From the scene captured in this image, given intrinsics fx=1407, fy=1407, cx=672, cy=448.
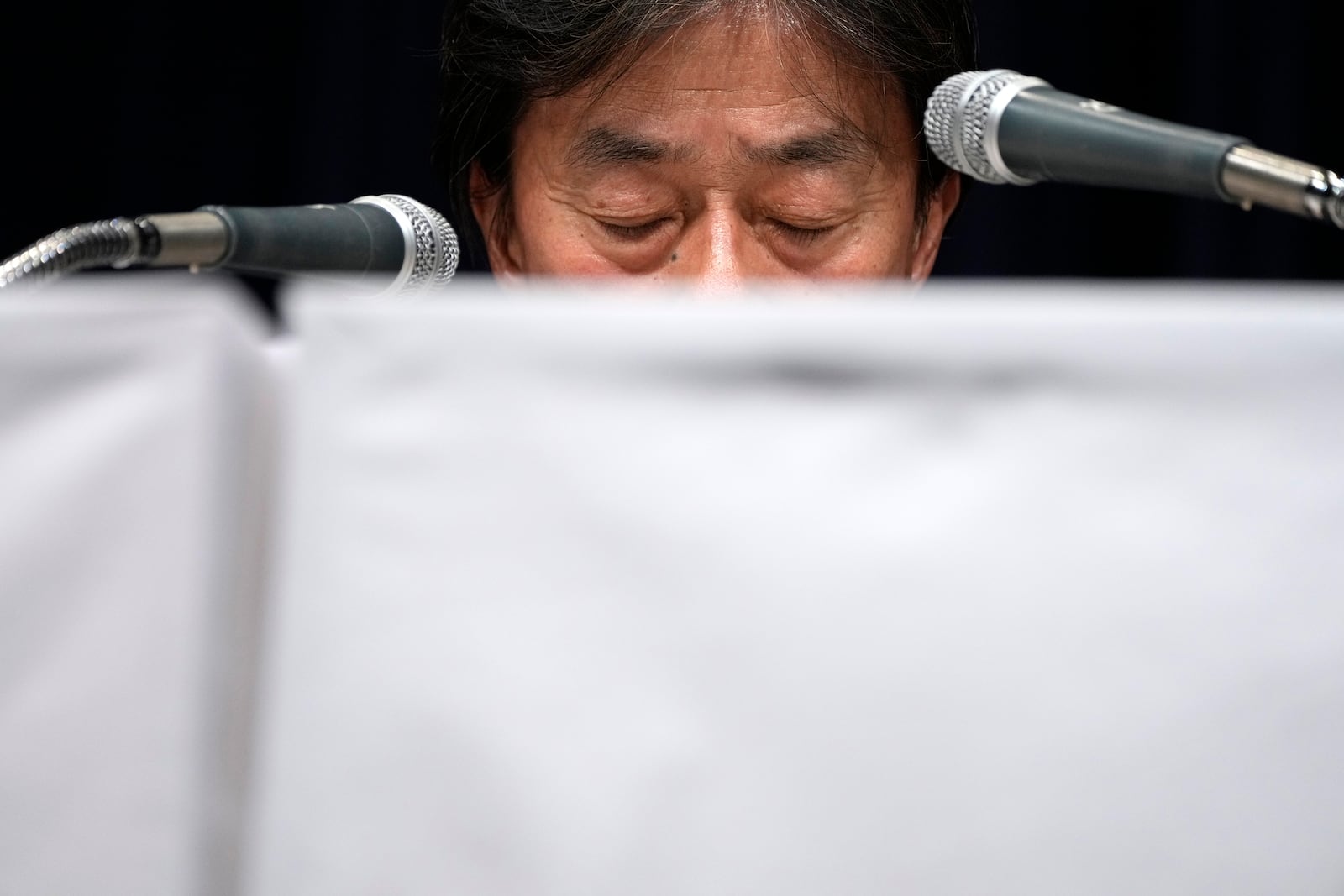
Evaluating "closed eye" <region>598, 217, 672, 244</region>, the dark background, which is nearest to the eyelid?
"closed eye" <region>598, 217, 672, 244</region>

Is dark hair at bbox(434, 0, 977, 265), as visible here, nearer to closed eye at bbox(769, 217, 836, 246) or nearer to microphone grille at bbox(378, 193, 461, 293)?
closed eye at bbox(769, 217, 836, 246)

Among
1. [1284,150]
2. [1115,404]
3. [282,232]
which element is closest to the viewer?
[1115,404]

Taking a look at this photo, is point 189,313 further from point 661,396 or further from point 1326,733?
point 1326,733

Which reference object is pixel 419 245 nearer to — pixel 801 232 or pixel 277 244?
pixel 277 244

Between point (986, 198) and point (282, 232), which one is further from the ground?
point (282, 232)

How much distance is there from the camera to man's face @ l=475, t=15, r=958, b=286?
1.14m

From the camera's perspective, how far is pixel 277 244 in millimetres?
719

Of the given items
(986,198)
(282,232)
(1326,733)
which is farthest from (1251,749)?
(986,198)

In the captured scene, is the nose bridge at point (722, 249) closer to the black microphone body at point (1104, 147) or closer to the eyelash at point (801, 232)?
the eyelash at point (801, 232)

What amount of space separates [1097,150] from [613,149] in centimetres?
50

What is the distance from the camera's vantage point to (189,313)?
0.42m

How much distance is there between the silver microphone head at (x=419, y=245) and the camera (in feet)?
2.64

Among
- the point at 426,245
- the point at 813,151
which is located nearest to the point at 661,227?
the point at 813,151

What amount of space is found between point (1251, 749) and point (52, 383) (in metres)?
0.38
